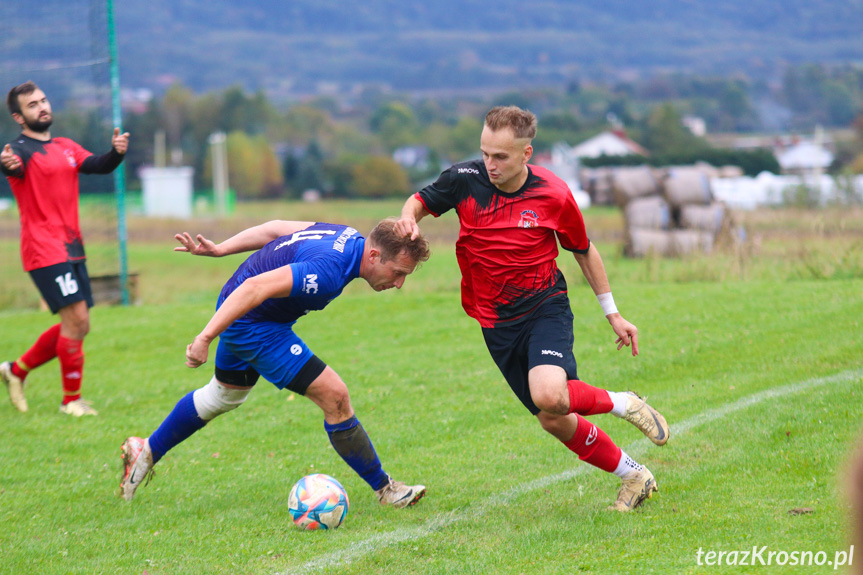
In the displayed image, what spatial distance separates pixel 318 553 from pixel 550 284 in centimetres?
207

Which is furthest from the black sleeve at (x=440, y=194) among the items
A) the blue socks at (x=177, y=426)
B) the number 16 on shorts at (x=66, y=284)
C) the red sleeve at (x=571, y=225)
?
the number 16 on shorts at (x=66, y=284)

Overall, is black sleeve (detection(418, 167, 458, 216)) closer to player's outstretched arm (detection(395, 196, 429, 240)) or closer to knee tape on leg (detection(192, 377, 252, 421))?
player's outstretched arm (detection(395, 196, 429, 240))

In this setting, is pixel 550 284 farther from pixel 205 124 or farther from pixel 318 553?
pixel 205 124

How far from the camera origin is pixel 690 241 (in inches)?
717

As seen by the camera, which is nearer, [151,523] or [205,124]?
[151,523]

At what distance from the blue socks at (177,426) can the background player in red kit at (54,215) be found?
8.08ft

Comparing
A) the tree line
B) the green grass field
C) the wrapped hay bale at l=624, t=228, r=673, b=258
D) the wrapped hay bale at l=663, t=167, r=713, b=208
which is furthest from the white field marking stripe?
the tree line

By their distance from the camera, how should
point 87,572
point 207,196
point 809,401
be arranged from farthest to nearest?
1. point 207,196
2. point 809,401
3. point 87,572

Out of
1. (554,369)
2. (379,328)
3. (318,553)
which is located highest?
(554,369)

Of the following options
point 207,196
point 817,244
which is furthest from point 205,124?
point 817,244

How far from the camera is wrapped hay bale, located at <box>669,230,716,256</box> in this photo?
16758 millimetres

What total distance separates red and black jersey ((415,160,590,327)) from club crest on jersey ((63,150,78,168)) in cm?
407

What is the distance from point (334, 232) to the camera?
17.7 feet

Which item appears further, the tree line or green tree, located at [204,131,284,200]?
green tree, located at [204,131,284,200]
